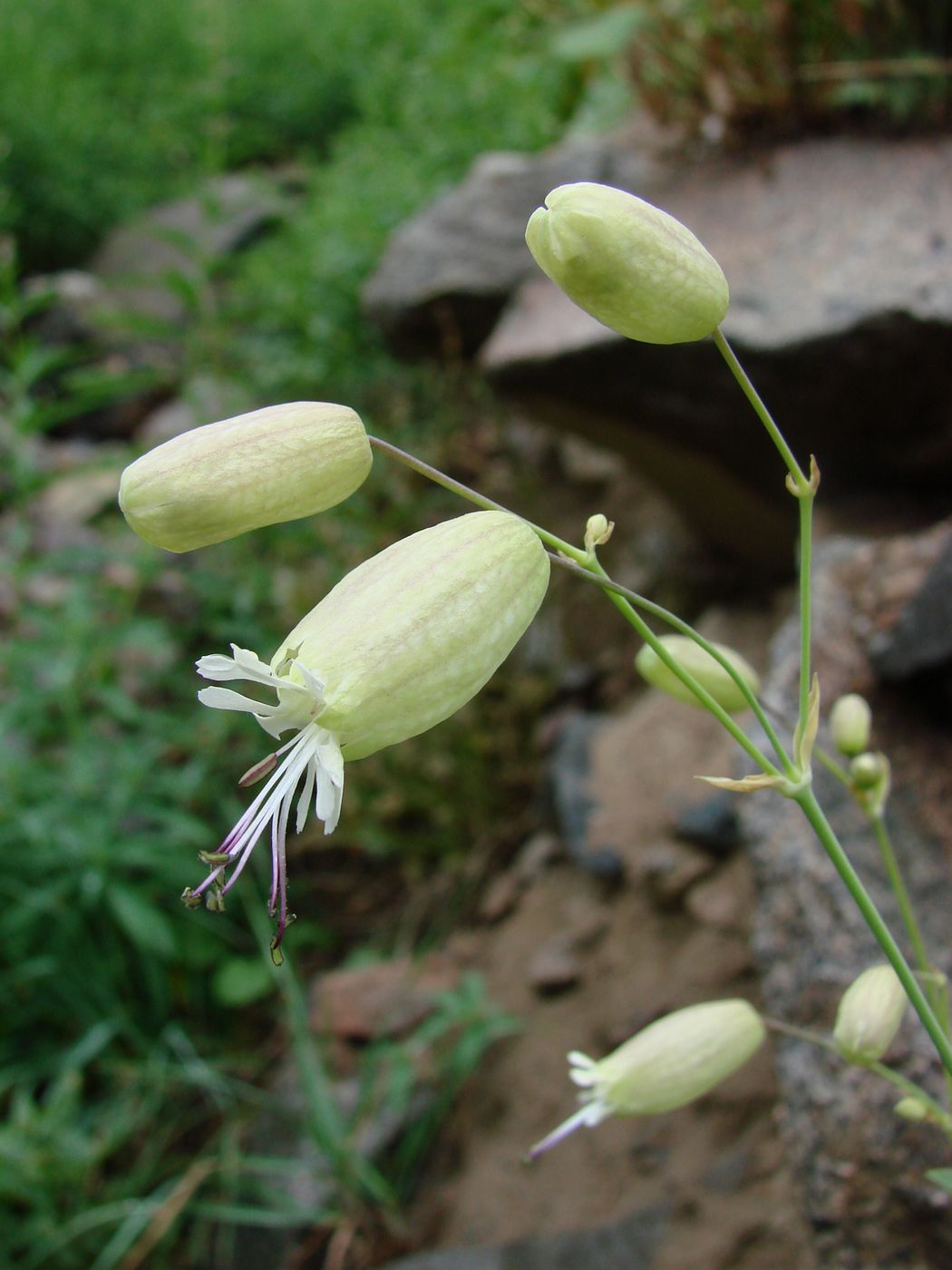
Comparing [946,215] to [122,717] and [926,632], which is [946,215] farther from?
[122,717]

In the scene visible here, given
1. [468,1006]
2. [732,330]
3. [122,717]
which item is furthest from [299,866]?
[732,330]

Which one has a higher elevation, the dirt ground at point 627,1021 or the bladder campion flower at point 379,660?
the bladder campion flower at point 379,660

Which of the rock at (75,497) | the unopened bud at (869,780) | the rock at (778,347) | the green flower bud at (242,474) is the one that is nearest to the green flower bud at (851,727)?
the unopened bud at (869,780)

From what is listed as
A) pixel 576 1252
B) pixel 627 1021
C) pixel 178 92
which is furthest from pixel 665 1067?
pixel 178 92

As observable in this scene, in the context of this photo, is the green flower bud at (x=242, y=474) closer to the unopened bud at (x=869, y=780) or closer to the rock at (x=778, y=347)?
the unopened bud at (x=869, y=780)

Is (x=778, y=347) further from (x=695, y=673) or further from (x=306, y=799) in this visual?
(x=306, y=799)
